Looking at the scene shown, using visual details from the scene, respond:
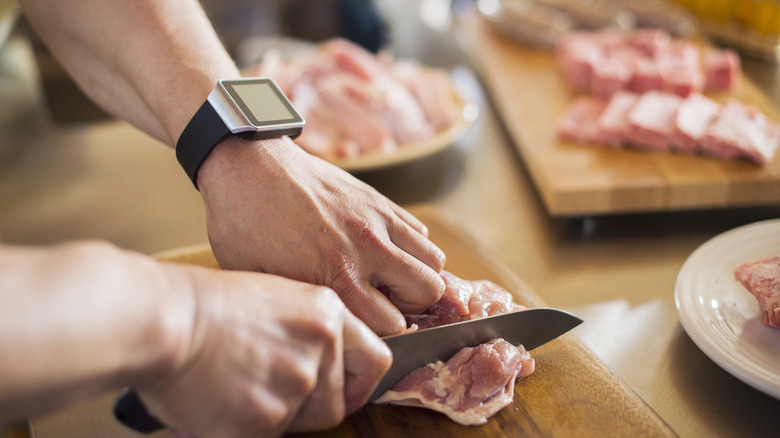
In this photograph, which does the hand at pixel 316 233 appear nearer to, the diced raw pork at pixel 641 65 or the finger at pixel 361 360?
the finger at pixel 361 360

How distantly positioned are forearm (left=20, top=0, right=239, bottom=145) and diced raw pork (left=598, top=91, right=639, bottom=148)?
4.13 ft

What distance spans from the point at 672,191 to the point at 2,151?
2314 mm

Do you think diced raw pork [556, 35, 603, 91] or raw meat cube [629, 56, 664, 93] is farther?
diced raw pork [556, 35, 603, 91]

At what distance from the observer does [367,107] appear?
224 cm

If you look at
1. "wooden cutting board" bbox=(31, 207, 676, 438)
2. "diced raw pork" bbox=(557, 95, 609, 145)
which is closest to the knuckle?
"wooden cutting board" bbox=(31, 207, 676, 438)

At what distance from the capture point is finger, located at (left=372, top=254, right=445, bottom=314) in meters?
1.20

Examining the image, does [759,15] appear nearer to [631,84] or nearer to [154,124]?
[631,84]

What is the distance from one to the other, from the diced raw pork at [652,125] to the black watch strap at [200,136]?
4.57 feet

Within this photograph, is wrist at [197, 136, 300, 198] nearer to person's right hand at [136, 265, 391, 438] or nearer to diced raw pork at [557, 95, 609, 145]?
person's right hand at [136, 265, 391, 438]

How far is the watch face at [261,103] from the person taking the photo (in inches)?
51.1

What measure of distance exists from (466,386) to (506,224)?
844mm

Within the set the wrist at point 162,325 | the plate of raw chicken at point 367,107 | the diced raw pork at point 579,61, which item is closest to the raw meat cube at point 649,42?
the diced raw pork at point 579,61

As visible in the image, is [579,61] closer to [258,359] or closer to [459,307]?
[459,307]

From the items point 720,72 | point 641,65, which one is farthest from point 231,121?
point 720,72
